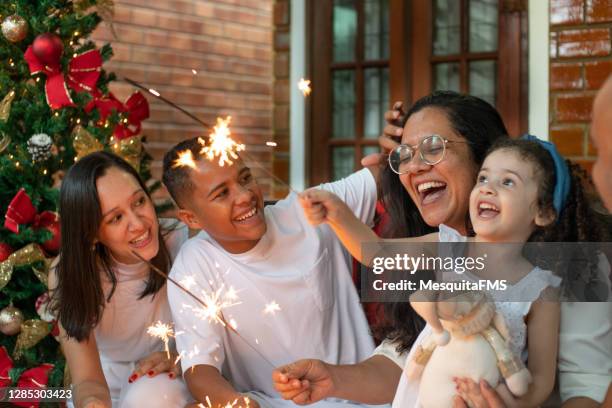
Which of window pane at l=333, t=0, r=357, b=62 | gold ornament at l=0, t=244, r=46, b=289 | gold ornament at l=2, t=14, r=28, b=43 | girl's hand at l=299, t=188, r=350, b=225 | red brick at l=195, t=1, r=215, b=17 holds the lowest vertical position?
gold ornament at l=0, t=244, r=46, b=289

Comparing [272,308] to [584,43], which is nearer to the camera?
[272,308]

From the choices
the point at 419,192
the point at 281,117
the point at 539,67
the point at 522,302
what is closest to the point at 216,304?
the point at 419,192

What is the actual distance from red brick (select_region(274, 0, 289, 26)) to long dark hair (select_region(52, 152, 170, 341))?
1766mm

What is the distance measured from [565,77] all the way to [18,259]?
5.98 ft

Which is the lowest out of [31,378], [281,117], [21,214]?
[31,378]

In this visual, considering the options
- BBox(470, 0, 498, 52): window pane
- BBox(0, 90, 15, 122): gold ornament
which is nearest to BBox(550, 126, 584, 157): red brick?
BBox(470, 0, 498, 52): window pane

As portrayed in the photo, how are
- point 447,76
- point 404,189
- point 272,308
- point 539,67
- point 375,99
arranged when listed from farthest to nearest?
point 375,99, point 447,76, point 539,67, point 272,308, point 404,189

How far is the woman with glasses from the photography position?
171cm

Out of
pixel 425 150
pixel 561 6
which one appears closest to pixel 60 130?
pixel 425 150

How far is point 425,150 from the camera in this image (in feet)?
5.60

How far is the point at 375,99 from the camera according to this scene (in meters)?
3.79

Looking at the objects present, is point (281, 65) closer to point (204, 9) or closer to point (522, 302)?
point (204, 9)

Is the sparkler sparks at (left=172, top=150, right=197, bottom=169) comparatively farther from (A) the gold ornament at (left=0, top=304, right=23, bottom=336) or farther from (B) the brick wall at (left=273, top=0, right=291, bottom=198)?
(B) the brick wall at (left=273, top=0, right=291, bottom=198)

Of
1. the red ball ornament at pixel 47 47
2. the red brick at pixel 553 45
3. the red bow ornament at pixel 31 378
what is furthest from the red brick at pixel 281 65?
the red bow ornament at pixel 31 378
